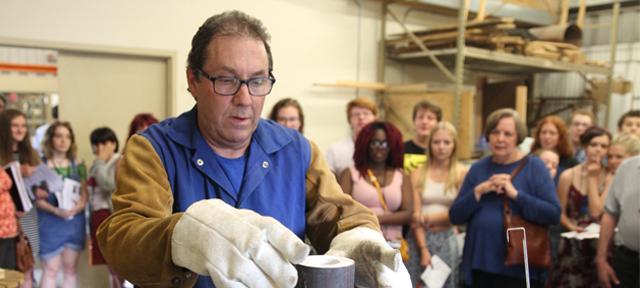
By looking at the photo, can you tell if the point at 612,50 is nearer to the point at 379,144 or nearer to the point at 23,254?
the point at 379,144

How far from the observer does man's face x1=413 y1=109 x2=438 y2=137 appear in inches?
148

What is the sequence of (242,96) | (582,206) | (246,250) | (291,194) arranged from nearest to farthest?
(246,250)
(242,96)
(291,194)
(582,206)

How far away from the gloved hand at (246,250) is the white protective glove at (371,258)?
20 centimetres

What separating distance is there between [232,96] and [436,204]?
224cm

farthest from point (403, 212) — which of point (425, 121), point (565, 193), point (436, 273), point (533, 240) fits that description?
point (565, 193)

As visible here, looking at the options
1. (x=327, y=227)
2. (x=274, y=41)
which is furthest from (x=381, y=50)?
(x=327, y=227)

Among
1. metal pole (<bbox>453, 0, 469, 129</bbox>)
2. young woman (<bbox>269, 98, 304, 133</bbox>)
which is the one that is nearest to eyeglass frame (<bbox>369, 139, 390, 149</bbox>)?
young woman (<bbox>269, 98, 304, 133</bbox>)

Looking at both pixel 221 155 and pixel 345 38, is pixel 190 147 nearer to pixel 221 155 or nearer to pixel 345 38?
pixel 221 155

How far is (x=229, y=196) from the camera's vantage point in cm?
115

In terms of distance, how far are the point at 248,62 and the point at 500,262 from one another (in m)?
2.02

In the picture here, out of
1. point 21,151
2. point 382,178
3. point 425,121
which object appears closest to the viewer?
point 382,178

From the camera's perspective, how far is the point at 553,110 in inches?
331

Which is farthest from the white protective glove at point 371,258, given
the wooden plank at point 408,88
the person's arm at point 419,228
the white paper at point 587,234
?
the wooden plank at point 408,88

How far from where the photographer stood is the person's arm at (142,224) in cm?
92
